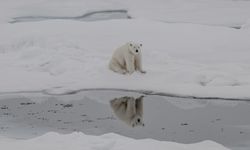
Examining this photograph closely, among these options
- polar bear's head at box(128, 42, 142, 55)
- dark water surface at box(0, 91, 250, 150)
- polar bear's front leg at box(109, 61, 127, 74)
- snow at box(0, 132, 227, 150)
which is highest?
polar bear's head at box(128, 42, 142, 55)

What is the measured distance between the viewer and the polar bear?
10828mm

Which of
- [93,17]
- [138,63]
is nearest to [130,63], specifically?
[138,63]

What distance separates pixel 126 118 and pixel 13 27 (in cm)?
906

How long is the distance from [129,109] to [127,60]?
2098 millimetres

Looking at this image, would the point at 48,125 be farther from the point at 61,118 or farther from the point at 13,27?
the point at 13,27

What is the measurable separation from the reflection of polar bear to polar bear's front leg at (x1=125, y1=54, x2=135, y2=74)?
4.25 feet

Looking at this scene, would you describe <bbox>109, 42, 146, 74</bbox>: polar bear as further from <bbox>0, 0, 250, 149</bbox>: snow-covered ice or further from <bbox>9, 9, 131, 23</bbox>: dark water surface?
<bbox>9, 9, 131, 23</bbox>: dark water surface

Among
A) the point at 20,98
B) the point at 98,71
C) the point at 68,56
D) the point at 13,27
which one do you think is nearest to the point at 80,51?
the point at 68,56

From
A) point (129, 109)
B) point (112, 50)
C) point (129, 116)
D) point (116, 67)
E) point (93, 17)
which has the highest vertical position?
point (93, 17)

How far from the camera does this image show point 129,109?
8914mm

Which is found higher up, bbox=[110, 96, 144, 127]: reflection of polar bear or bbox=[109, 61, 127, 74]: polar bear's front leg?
bbox=[109, 61, 127, 74]: polar bear's front leg

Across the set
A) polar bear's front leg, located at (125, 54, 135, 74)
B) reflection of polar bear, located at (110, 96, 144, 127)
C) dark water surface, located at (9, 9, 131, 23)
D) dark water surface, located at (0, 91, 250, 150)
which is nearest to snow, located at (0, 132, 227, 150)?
dark water surface, located at (0, 91, 250, 150)

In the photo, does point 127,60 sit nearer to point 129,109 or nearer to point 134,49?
point 134,49

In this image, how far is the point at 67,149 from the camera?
257 inches
